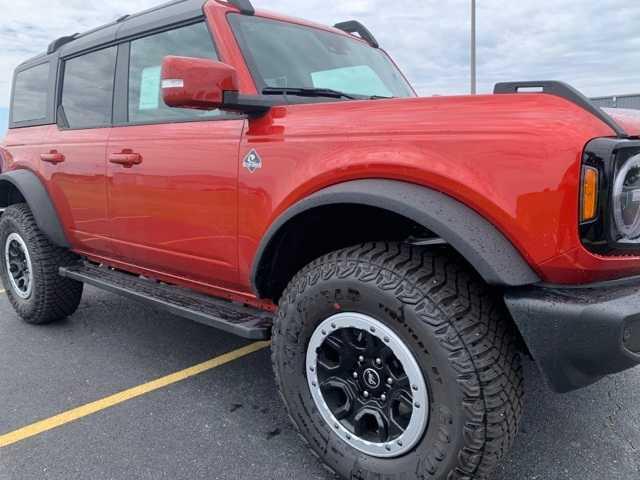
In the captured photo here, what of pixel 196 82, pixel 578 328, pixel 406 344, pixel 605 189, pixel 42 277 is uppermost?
pixel 196 82

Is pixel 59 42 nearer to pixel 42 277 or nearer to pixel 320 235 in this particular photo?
pixel 42 277

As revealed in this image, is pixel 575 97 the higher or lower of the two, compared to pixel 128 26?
lower

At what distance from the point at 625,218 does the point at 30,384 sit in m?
3.10

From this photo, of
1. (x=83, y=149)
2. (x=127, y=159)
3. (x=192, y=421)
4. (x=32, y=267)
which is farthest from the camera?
(x=32, y=267)

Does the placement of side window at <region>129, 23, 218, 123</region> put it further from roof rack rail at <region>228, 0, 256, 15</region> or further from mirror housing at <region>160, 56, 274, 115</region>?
mirror housing at <region>160, 56, 274, 115</region>

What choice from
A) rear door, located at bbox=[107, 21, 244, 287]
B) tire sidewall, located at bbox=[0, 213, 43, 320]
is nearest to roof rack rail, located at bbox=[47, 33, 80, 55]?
rear door, located at bbox=[107, 21, 244, 287]

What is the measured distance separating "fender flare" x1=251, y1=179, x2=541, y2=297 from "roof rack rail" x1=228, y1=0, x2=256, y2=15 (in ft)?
4.15

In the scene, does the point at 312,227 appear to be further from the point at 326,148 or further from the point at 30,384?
the point at 30,384

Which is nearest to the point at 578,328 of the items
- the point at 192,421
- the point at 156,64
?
the point at 192,421

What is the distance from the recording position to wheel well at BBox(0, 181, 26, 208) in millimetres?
4078

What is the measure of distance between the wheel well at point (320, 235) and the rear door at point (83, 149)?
4.59 ft

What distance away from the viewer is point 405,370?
1850 millimetres

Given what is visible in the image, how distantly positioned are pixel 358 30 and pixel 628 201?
246 centimetres

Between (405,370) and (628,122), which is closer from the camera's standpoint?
(628,122)
